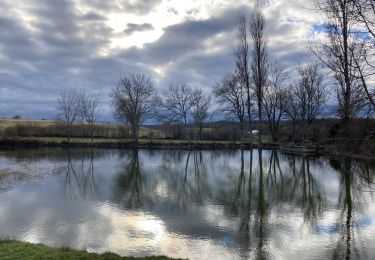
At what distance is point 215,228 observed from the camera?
9875 mm

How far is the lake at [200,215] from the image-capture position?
8.21 metres

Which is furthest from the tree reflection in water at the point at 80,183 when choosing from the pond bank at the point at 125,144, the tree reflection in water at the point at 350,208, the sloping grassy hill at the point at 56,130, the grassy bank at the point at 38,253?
the sloping grassy hill at the point at 56,130

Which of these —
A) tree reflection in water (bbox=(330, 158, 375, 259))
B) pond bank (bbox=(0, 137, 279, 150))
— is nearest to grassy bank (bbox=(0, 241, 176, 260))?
tree reflection in water (bbox=(330, 158, 375, 259))

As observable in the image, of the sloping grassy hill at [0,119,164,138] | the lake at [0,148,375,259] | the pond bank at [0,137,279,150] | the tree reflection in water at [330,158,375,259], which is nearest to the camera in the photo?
the tree reflection in water at [330,158,375,259]

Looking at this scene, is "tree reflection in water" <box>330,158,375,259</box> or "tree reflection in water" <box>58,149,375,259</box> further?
"tree reflection in water" <box>58,149,375,259</box>

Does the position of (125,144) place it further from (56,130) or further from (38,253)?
(38,253)

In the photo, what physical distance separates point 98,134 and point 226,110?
22.9 metres

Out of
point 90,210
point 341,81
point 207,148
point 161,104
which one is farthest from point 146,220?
point 161,104

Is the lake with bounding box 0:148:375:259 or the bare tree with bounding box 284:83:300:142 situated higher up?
the bare tree with bounding box 284:83:300:142

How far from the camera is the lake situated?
26.9 feet

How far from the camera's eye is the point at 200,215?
1138 centimetres

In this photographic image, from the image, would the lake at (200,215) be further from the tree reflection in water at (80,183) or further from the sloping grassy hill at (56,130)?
the sloping grassy hill at (56,130)

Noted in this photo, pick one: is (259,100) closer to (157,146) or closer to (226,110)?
(226,110)

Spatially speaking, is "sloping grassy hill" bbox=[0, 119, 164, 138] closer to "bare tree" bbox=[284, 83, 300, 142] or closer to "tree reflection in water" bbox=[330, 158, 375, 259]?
"bare tree" bbox=[284, 83, 300, 142]
